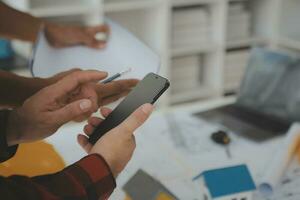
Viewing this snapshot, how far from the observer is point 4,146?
713 mm

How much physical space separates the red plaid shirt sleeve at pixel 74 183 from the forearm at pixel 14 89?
0.69ft

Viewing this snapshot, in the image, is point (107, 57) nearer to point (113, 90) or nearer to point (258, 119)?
point (113, 90)

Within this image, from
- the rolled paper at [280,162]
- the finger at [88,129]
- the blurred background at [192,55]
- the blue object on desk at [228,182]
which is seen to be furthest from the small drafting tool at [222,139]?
the finger at [88,129]

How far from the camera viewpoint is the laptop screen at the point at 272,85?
4.37ft

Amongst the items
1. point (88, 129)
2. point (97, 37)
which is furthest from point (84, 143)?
point (97, 37)

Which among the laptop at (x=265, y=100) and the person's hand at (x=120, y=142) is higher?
the person's hand at (x=120, y=142)

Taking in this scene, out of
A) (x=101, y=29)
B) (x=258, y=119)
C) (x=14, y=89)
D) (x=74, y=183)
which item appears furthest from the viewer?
(x=258, y=119)

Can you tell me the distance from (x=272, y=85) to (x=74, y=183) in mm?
902

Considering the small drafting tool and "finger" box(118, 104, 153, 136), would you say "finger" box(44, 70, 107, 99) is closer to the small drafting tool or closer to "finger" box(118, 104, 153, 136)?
"finger" box(118, 104, 153, 136)

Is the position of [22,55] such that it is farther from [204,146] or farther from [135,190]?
[135,190]

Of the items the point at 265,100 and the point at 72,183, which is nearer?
the point at 72,183

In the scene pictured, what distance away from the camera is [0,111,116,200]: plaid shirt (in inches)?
23.6

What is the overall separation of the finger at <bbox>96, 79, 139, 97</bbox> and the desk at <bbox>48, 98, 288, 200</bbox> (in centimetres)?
16

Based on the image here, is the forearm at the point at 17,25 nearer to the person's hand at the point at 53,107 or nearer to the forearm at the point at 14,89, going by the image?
the forearm at the point at 14,89
